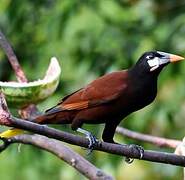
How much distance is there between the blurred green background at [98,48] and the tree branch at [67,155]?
1032 mm

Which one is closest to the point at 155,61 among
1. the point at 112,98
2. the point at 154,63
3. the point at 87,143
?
the point at 154,63

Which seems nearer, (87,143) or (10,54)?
(87,143)

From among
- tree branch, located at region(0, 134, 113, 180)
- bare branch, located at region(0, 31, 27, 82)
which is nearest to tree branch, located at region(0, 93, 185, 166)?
tree branch, located at region(0, 134, 113, 180)

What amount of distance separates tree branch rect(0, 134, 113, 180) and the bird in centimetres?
7

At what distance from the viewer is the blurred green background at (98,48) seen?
3455 millimetres

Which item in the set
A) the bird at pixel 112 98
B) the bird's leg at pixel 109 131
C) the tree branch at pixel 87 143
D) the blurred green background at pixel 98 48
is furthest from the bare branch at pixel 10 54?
the blurred green background at pixel 98 48

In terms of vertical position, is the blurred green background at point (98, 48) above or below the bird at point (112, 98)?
below

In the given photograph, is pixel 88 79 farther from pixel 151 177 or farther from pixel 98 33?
pixel 151 177

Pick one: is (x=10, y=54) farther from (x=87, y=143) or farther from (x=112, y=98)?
(x=87, y=143)

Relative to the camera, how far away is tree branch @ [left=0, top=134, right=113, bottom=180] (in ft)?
7.37

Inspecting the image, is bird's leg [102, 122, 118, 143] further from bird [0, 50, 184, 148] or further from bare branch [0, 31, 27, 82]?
bare branch [0, 31, 27, 82]

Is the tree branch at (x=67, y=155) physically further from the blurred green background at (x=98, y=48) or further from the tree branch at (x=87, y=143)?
the blurred green background at (x=98, y=48)

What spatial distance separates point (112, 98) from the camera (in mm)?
2295

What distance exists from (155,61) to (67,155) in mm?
367
